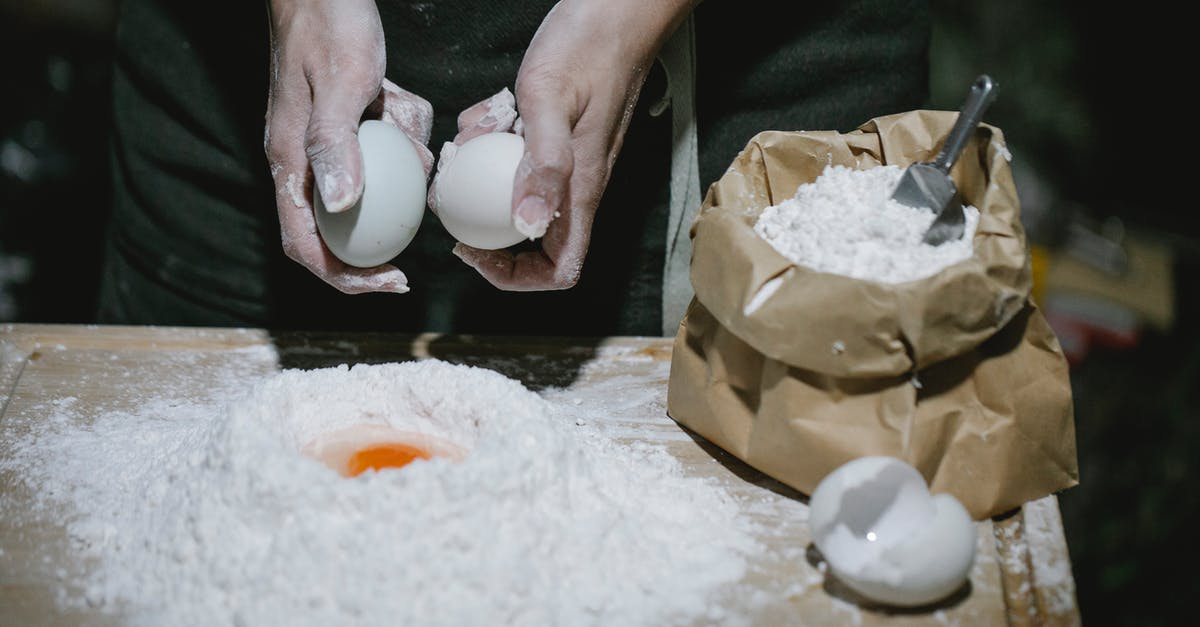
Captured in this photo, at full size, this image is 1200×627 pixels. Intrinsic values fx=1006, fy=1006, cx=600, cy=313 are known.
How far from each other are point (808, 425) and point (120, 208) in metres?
1.29

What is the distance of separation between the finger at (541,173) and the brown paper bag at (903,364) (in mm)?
174

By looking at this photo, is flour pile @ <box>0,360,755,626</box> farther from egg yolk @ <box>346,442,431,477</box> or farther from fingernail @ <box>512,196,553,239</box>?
fingernail @ <box>512,196,553,239</box>

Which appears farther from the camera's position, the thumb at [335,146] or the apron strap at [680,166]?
the apron strap at [680,166]

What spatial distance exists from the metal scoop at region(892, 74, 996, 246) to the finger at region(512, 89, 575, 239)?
1.27 feet

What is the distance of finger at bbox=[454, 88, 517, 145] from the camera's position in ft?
4.29

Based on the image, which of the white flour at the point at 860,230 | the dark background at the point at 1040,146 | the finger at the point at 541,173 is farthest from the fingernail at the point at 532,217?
the dark background at the point at 1040,146

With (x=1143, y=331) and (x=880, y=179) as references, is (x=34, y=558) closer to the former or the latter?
(x=880, y=179)

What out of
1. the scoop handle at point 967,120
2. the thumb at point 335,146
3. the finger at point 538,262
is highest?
the scoop handle at point 967,120

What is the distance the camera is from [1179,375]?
2.10 meters

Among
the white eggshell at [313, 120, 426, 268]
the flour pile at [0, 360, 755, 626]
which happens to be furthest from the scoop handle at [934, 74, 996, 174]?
the white eggshell at [313, 120, 426, 268]

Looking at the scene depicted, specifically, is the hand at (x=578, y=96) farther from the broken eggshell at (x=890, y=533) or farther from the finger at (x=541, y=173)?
the broken eggshell at (x=890, y=533)

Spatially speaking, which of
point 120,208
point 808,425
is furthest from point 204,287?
point 808,425

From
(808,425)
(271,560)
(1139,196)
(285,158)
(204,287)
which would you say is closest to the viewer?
(271,560)

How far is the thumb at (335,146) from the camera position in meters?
1.13
